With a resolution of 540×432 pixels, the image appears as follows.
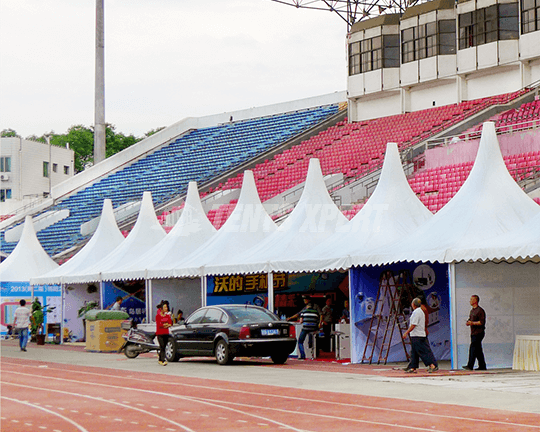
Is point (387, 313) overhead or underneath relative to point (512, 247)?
underneath

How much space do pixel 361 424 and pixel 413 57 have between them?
145 ft

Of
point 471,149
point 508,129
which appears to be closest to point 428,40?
point 508,129

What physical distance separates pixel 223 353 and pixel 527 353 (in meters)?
7.09

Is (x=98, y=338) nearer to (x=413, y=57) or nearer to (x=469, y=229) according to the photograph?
(x=469, y=229)

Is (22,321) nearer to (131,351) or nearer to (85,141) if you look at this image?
(131,351)

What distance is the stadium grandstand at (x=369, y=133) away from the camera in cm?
4409

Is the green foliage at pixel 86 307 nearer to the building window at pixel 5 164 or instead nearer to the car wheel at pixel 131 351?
the car wheel at pixel 131 351

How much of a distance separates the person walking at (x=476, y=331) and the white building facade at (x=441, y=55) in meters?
29.4

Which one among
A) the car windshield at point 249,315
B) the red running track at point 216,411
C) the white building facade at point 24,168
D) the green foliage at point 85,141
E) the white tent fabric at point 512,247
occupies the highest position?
the green foliage at point 85,141

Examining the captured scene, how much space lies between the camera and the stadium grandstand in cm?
4409

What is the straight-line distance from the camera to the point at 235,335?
2408 centimetres

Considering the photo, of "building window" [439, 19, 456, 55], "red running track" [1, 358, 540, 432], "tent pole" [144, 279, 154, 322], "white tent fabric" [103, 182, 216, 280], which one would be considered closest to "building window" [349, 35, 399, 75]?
"building window" [439, 19, 456, 55]

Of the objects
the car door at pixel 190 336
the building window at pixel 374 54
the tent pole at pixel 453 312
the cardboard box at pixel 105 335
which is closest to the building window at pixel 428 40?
the building window at pixel 374 54

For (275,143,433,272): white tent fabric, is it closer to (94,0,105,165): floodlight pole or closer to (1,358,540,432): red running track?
(1,358,540,432): red running track
